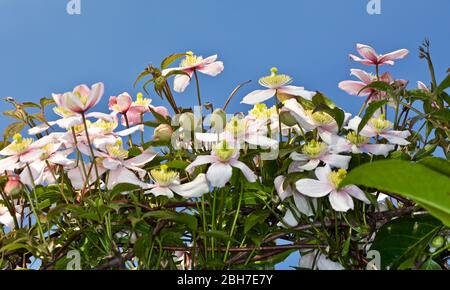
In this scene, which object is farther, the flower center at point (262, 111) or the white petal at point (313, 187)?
the flower center at point (262, 111)

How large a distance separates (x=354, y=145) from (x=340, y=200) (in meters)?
0.12

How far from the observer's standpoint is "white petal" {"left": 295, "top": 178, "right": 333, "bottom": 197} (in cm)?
79

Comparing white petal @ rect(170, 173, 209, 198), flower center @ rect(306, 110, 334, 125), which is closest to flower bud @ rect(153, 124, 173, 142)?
white petal @ rect(170, 173, 209, 198)

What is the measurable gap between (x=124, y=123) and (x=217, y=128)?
0.80 ft

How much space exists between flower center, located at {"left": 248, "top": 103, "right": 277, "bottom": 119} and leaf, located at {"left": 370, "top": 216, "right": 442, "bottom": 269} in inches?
10.0

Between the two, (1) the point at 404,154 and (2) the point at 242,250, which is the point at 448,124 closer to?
(1) the point at 404,154

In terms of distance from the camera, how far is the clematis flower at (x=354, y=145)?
874 millimetres

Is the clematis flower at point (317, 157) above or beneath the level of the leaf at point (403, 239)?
above

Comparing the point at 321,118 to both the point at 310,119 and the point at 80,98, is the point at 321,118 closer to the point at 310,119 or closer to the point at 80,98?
the point at 310,119

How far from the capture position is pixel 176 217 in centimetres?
79

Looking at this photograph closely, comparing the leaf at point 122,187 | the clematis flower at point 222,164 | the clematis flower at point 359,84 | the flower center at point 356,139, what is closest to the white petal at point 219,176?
the clematis flower at point 222,164

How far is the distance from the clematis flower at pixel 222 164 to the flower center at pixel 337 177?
0.35ft

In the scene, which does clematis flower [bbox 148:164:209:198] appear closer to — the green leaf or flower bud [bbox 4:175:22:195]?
flower bud [bbox 4:175:22:195]

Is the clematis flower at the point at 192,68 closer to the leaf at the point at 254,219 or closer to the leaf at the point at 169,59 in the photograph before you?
the leaf at the point at 169,59
